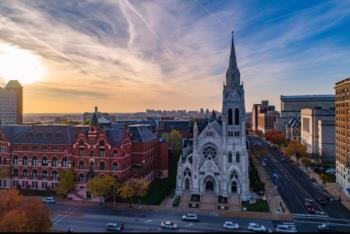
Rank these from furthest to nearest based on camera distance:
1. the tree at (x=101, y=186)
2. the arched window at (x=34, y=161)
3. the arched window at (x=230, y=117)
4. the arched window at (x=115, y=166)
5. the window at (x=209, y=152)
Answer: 1. the arched window at (x=34, y=161)
2. the window at (x=209, y=152)
3. the arched window at (x=230, y=117)
4. the arched window at (x=115, y=166)
5. the tree at (x=101, y=186)

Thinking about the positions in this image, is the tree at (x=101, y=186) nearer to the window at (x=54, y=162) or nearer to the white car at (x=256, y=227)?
the window at (x=54, y=162)

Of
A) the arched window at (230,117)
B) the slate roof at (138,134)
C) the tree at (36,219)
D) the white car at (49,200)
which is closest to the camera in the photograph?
the tree at (36,219)

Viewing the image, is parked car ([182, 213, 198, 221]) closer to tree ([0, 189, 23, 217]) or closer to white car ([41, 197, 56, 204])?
tree ([0, 189, 23, 217])

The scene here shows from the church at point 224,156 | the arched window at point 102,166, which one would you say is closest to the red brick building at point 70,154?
the arched window at point 102,166

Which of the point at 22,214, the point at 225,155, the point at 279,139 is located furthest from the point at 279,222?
the point at 279,139

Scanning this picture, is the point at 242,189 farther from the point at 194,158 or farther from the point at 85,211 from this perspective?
the point at 85,211

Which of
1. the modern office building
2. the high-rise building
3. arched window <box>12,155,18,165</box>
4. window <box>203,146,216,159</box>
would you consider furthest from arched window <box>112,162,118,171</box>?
the modern office building
